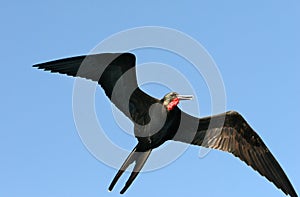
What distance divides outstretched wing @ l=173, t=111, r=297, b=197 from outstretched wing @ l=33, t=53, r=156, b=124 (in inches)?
80.1

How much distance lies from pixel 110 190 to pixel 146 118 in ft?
5.56

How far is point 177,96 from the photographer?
13875 millimetres

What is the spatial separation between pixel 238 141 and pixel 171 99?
2.82 meters

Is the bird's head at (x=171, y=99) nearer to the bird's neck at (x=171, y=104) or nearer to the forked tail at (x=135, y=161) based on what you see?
the bird's neck at (x=171, y=104)

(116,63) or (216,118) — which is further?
(216,118)

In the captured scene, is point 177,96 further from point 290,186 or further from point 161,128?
point 290,186

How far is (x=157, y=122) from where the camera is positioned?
44.8 feet

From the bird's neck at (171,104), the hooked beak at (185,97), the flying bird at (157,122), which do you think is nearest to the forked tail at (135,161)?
the flying bird at (157,122)

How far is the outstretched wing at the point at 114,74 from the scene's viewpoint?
12.8 metres

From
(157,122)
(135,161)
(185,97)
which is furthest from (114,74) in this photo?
(135,161)

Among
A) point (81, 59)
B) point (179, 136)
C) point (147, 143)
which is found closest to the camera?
point (81, 59)

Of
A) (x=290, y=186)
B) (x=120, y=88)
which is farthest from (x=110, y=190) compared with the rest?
(x=290, y=186)

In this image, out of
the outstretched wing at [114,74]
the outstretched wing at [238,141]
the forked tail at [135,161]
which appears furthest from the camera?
the outstretched wing at [238,141]

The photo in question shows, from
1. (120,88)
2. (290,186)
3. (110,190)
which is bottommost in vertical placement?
(110,190)
